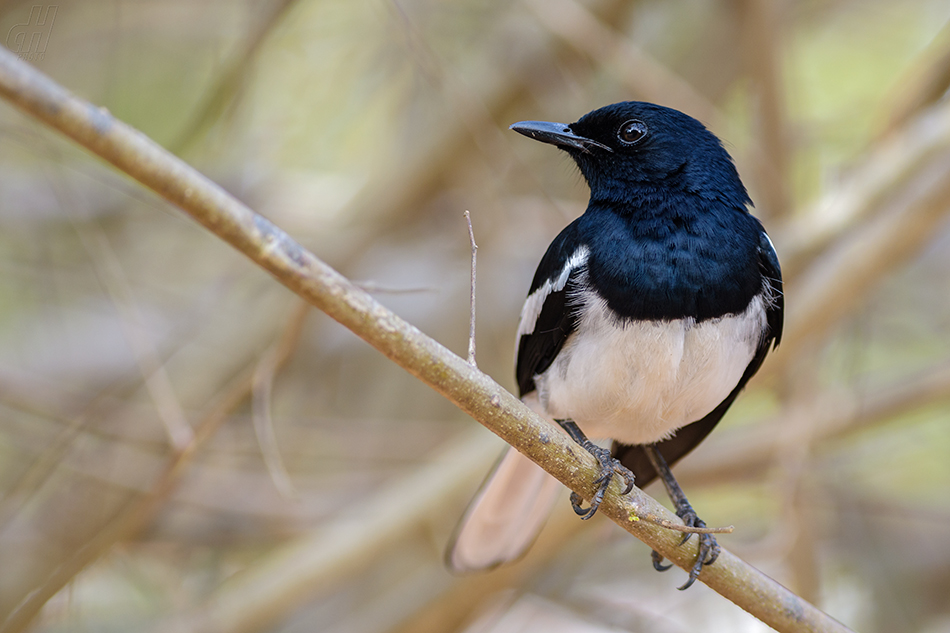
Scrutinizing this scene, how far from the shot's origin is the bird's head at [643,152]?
280 cm

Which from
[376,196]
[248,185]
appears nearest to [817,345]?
[376,196]

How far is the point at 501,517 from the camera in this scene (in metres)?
3.16

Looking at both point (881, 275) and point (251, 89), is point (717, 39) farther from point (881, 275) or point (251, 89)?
point (251, 89)

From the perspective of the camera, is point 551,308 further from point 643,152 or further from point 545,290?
point 643,152

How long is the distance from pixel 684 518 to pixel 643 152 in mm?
1216

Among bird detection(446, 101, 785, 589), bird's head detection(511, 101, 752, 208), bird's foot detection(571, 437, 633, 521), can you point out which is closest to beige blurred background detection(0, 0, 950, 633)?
bird detection(446, 101, 785, 589)

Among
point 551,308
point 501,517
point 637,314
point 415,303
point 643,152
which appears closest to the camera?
point 637,314

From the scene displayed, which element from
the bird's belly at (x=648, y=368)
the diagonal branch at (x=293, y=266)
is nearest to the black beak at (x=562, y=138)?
the bird's belly at (x=648, y=368)

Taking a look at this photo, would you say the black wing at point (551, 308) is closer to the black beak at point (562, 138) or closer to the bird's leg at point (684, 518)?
the black beak at point (562, 138)

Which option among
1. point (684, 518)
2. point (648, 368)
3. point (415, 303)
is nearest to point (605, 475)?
point (648, 368)

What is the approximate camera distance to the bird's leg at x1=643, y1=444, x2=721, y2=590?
2.39 m

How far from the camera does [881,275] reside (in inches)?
151

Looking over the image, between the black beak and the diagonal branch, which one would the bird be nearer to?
the black beak

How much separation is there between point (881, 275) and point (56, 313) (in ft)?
14.6
